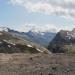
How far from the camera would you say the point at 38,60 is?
218ft

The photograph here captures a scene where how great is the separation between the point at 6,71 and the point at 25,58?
1580 centimetres

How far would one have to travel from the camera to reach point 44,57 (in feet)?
229

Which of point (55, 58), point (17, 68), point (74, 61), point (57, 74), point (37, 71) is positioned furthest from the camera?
point (55, 58)

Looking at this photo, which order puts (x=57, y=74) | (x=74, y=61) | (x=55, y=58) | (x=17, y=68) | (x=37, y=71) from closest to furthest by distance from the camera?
(x=57, y=74) → (x=37, y=71) → (x=17, y=68) → (x=74, y=61) → (x=55, y=58)

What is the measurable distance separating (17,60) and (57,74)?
61.6 ft

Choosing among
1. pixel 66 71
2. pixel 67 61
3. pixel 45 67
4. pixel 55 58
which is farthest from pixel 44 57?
pixel 66 71

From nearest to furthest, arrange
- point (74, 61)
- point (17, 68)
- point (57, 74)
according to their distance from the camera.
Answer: point (57, 74)
point (17, 68)
point (74, 61)

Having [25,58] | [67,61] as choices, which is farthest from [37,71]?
[25,58]

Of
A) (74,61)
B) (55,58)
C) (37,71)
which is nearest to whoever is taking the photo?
(37,71)

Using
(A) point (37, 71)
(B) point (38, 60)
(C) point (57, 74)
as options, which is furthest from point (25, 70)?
(B) point (38, 60)

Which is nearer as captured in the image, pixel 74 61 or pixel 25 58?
pixel 74 61

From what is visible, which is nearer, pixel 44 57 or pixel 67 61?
pixel 67 61

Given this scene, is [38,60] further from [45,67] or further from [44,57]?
[45,67]

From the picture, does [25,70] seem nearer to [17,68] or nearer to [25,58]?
[17,68]
